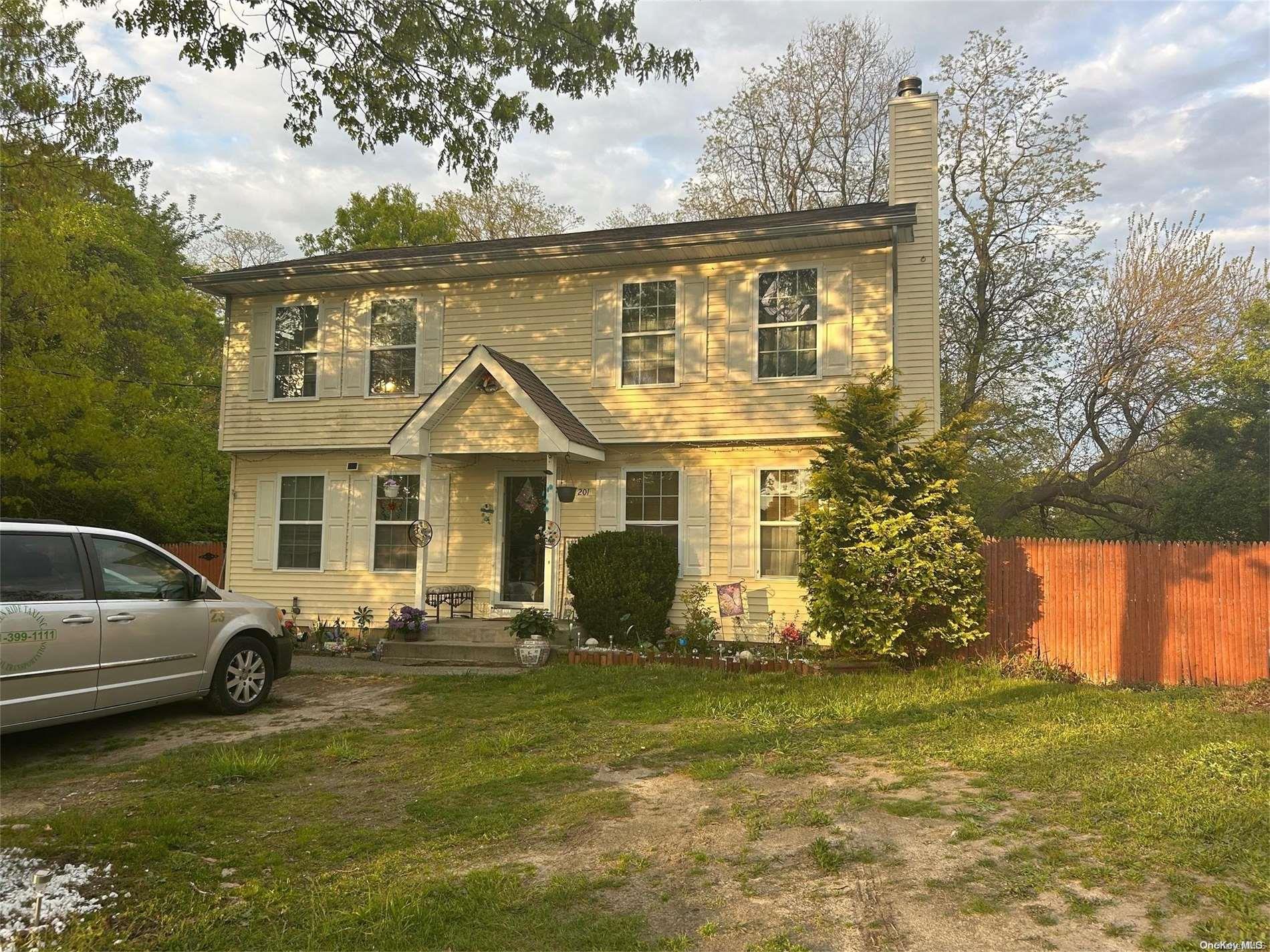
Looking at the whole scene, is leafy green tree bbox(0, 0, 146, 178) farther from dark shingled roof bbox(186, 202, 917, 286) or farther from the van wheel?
the van wheel

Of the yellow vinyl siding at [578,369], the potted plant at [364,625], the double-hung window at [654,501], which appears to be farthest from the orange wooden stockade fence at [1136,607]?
the potted plant at [364,625]

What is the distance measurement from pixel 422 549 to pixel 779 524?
5232 millimetres

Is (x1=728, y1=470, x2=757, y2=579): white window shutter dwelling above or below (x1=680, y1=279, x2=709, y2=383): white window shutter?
below

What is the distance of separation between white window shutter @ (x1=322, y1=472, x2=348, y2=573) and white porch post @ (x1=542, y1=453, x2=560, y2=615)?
3.71 metres

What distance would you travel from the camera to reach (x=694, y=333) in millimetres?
12062

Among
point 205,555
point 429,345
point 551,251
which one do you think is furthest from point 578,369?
point 205,555

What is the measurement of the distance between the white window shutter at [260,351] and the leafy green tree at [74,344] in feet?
7.57

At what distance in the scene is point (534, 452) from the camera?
37.3 ft

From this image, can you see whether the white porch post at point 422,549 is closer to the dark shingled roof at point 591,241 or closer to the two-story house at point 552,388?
the two-story house at point 552,388

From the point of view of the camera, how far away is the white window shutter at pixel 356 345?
13.3 metres

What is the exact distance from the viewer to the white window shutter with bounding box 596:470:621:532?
481 inches

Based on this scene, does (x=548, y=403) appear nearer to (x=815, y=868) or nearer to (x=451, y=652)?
(x=451, y=652)

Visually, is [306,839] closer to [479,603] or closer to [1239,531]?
[479,603]

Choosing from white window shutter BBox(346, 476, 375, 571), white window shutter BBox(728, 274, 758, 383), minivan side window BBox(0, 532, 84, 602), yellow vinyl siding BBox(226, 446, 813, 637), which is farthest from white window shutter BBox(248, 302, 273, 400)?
minivan side window BBox(0, 532, 84, 602)
